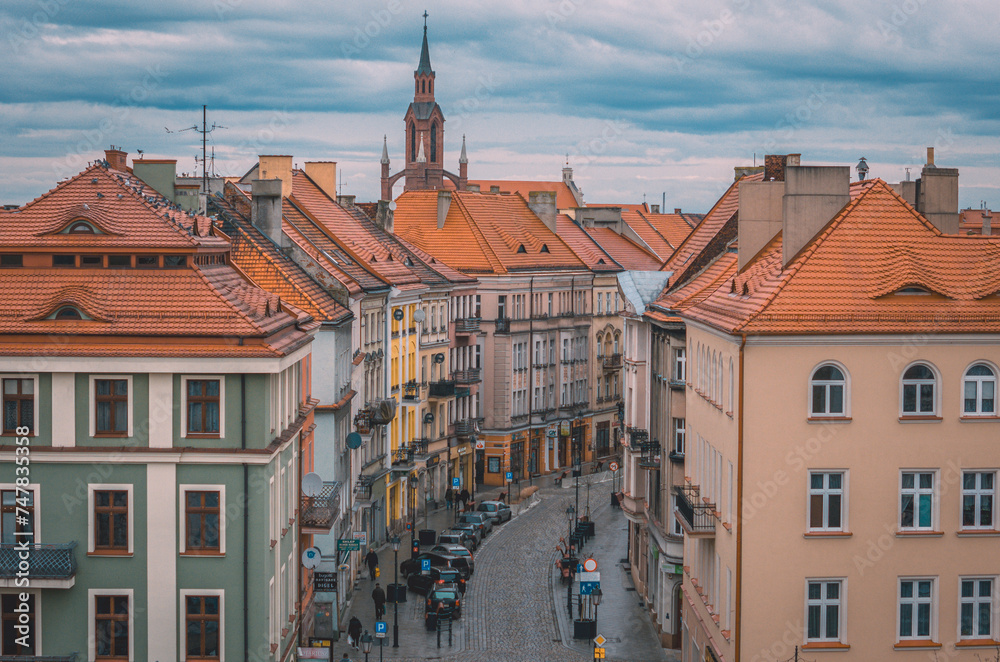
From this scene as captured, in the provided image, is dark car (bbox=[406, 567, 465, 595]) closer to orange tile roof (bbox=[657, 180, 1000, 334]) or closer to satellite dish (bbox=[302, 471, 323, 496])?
satellite dish (bbox=[302, 471, 323, 496])

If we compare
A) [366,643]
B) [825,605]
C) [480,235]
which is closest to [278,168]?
[366,643]

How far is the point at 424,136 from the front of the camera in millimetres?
195625

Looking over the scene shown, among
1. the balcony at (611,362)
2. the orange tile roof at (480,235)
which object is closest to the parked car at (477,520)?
the orange tile roof at (480,235)

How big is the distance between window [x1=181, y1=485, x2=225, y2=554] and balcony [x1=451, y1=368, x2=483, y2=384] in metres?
50.8

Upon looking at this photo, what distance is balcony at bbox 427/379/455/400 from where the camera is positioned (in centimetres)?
8062

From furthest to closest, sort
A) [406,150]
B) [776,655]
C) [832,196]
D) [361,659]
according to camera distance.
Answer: [406,150], [361,659], [832,196], [776,655]

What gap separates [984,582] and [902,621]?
2335 mm

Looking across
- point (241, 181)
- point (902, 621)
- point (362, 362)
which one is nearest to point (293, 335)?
point (902, 621)

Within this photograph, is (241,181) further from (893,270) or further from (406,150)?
(406,150)

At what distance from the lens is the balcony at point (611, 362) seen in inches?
4195

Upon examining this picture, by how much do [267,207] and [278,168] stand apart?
1125 centimetres

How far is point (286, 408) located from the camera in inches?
1539

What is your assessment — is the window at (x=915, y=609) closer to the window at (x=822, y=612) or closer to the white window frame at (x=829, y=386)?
the window at (x=822, y=612)

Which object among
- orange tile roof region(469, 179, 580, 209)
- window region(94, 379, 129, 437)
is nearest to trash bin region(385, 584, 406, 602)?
window region(94, 379, 129, 437)
